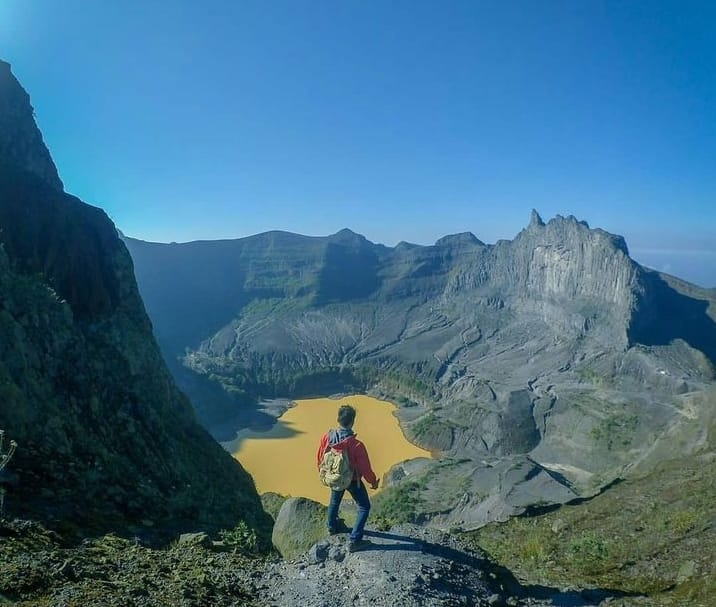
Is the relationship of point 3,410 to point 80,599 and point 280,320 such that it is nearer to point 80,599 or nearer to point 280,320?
point 80,599

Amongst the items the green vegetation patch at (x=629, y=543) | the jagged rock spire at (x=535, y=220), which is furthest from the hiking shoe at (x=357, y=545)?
the jagged rock spire at (x=535, y=220)

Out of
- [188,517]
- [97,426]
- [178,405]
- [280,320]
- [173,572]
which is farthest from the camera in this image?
[280,320]

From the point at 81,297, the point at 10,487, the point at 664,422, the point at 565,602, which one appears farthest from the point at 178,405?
the point at 664,422

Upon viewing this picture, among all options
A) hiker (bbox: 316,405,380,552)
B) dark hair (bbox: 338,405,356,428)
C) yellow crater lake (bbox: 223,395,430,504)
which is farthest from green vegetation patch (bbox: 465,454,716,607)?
yellow crater lake (bbox: 223,395,430,504)

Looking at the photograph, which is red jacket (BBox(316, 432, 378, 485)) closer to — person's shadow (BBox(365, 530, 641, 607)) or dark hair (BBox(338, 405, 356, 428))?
dark hair (BBox(338, 405, 356, 428))

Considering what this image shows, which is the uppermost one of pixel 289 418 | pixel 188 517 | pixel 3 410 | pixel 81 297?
pixel 81 297

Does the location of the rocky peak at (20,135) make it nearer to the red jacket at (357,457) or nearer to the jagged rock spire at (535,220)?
the red jacket at (357,457)
